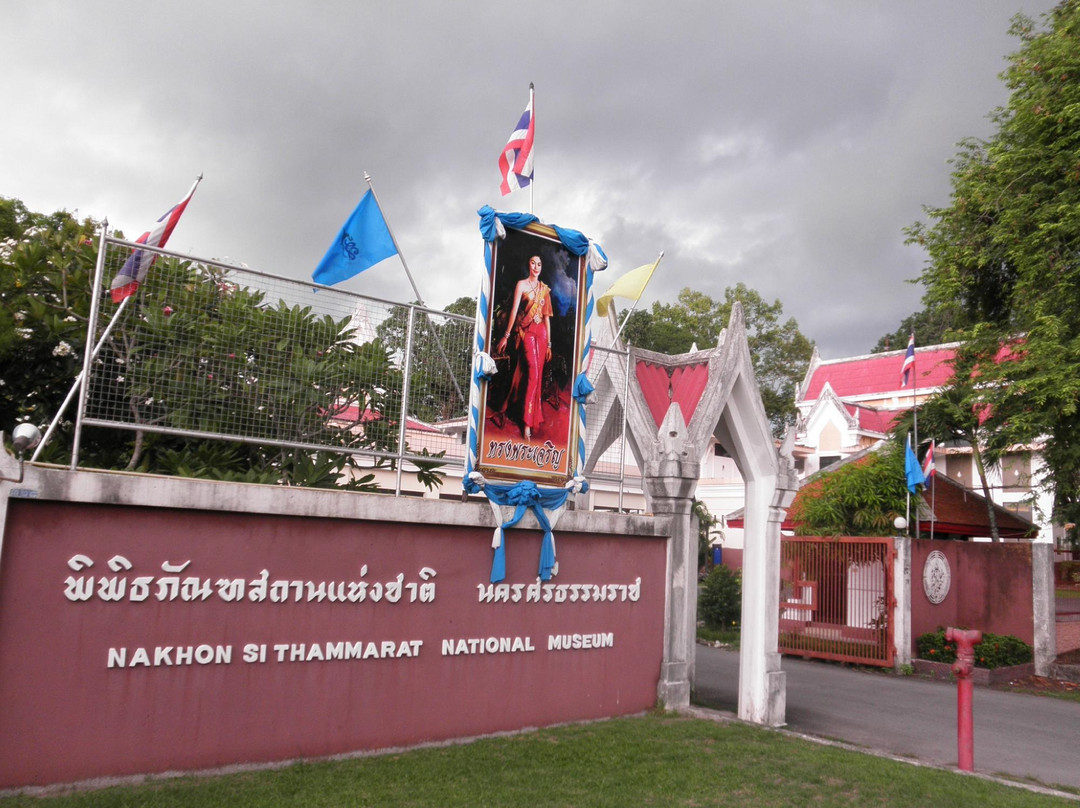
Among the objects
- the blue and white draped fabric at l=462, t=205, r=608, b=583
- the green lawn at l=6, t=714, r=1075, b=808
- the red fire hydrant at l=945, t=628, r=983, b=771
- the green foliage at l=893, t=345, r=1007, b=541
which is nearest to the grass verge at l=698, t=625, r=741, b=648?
the green foliage at l=893, t=345, r=1007, b=541

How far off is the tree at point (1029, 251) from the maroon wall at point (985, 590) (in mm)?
1753

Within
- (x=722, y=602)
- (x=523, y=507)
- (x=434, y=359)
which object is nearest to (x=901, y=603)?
(x=722, y=602)

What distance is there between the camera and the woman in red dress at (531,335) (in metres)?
8.65

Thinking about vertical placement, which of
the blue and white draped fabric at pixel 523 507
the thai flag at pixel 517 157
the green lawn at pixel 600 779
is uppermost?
the thai flag at pixel 517 157

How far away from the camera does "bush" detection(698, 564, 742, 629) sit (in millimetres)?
21750

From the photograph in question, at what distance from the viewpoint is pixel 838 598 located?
58.6ft

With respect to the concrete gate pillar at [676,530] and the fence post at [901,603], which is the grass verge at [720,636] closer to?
the fence post at [901,603]

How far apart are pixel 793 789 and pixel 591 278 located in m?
5.28

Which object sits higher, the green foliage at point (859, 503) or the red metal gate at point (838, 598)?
the green foliage at point (859, 503)

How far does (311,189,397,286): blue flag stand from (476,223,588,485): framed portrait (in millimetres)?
1059

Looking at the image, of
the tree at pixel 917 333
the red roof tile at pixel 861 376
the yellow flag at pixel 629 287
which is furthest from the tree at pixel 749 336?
the yellow flag at pixel 629 287

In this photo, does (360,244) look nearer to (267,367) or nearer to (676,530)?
(267,367)

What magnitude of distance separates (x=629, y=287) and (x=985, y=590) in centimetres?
1346

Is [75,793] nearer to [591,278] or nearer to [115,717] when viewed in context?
[115,717]
